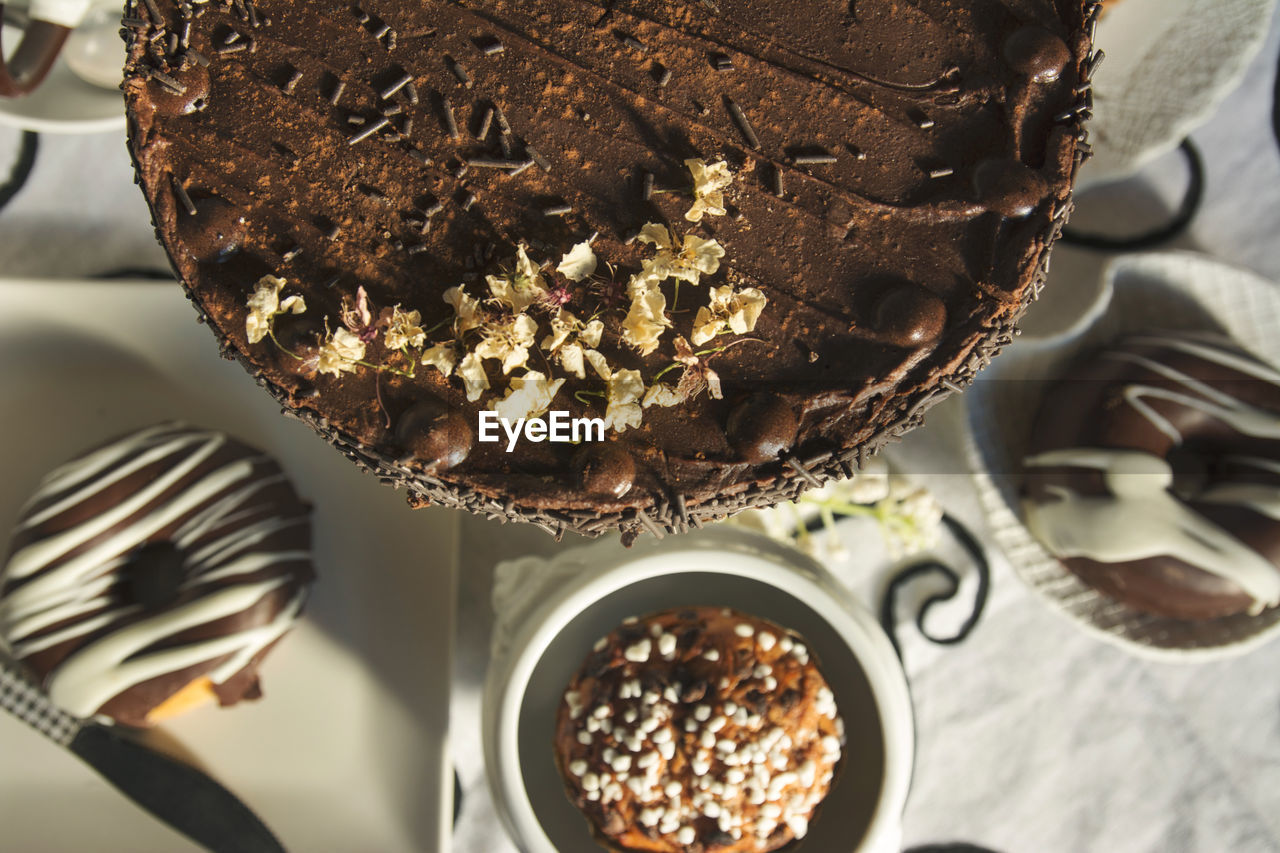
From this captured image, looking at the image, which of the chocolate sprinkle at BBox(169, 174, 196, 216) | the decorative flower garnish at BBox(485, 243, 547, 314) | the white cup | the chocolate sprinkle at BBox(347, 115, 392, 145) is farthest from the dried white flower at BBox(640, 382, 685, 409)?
the white cup

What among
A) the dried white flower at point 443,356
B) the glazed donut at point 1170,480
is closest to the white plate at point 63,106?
the dried white flower at point 443,356

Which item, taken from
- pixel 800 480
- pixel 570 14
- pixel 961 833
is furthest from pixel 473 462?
pixel 961 833

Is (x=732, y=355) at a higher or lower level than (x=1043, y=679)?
higher

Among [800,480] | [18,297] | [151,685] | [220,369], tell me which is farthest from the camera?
[220,369]

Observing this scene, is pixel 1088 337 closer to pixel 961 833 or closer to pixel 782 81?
pixel 782 81

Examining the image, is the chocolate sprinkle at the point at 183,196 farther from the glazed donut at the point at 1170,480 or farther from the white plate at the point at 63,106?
the glazed donut at the point at 1170,480

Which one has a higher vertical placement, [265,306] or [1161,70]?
[1161,70]

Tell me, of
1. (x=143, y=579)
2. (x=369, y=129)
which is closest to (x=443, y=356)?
(x=369, y=129)

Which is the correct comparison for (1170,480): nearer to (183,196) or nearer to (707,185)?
(707,185)
